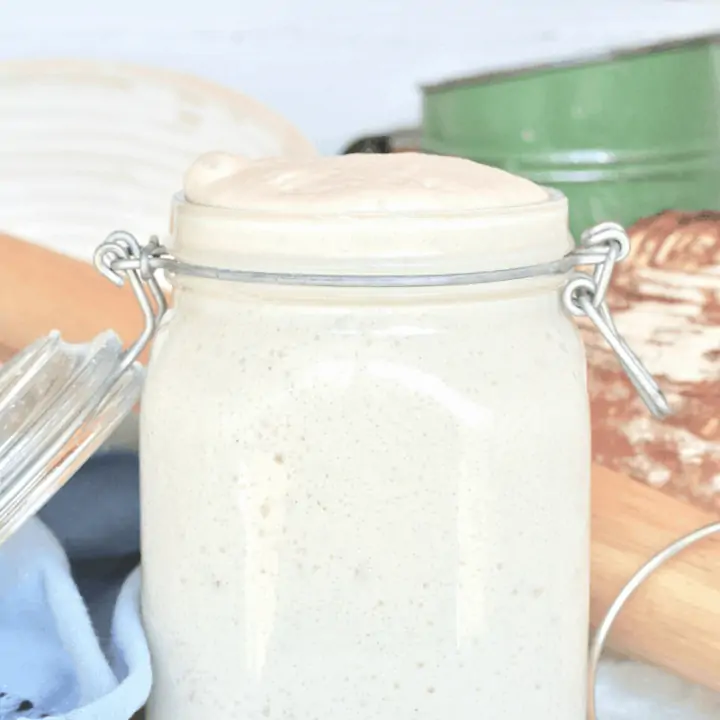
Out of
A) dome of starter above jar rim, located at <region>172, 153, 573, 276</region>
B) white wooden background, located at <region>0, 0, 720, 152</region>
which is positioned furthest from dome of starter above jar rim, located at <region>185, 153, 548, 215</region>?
white wooden background, located at <region>0, 0, 720, 152</region>

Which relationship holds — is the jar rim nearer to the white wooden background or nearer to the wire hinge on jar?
the wire hinge on jar

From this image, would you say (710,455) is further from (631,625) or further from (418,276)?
(418,276)

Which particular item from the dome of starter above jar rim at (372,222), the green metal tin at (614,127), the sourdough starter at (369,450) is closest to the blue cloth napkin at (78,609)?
the sourdough starter at (369,450)

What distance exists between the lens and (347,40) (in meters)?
0.76

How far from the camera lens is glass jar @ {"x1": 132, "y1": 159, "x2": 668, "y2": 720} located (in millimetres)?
332

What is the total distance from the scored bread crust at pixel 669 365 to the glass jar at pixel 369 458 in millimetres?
105

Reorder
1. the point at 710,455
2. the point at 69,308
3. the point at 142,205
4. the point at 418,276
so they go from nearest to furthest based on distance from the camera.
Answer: the point at 418,276
the point at 710,455
the point at 69,308
the point at 142,205

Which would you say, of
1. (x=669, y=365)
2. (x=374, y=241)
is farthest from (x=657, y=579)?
(x=374, y=241)

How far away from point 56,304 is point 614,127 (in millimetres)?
345

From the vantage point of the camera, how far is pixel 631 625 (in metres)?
0.45

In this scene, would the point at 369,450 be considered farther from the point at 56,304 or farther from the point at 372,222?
the point at 56,304

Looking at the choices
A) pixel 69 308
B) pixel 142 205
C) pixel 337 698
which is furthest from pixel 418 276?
pixel 142 205

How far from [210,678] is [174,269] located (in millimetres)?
156

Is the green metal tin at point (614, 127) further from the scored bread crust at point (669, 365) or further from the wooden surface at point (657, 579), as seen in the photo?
the wooden surface at point (657, 579)
